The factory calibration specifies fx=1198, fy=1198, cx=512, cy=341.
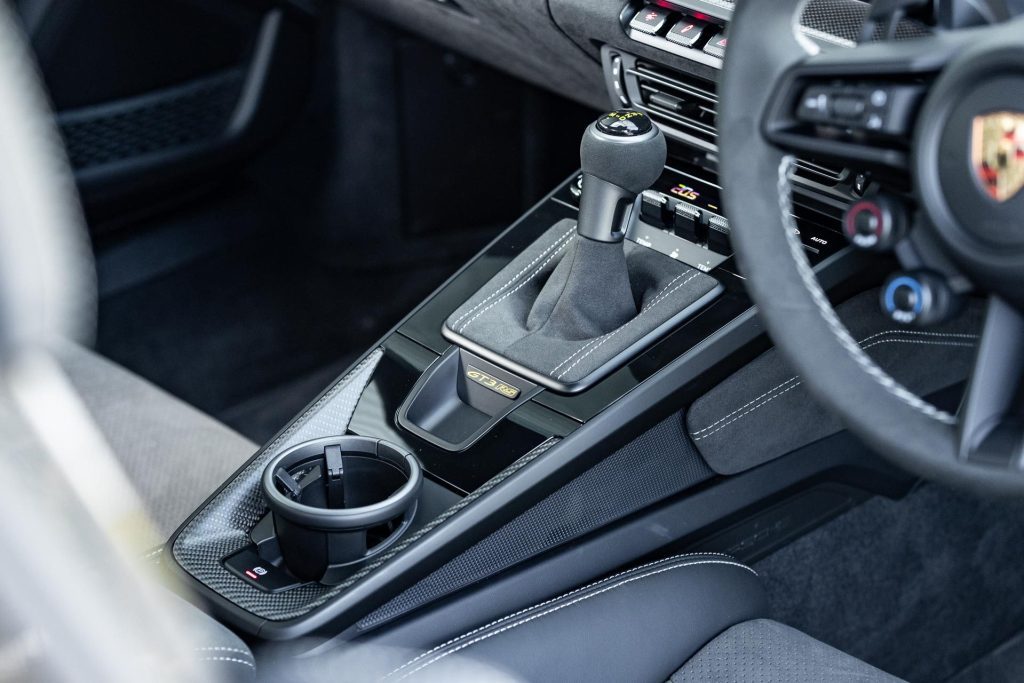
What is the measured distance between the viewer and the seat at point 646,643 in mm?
1055

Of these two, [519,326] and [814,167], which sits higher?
[814,167]

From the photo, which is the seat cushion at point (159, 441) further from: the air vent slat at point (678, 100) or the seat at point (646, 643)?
the air vent slat at point (678, 100)

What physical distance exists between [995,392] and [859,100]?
0.72 feet

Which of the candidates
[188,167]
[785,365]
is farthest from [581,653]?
[188,167]

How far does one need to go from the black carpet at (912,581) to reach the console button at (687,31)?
57cm

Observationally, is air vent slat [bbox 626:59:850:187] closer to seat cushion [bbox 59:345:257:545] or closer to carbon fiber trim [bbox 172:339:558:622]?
carbon fiber trim [bbox 172:339:558:622]

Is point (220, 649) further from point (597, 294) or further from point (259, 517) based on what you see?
point (597, 294)

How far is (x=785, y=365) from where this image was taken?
119 centimetres

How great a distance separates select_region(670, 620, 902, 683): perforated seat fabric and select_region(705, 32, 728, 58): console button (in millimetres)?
568

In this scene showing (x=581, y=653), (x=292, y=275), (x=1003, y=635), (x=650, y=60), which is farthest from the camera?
(x=292, y=275)

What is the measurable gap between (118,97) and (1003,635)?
1583 millimetres

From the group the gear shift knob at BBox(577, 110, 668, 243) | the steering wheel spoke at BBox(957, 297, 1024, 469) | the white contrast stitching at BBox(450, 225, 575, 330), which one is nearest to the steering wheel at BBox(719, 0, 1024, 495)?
the steering wheel spoke at BBox(957, 297, 1024, 469)

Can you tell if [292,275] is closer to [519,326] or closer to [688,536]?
[519,326]

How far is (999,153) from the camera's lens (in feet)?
2.53
